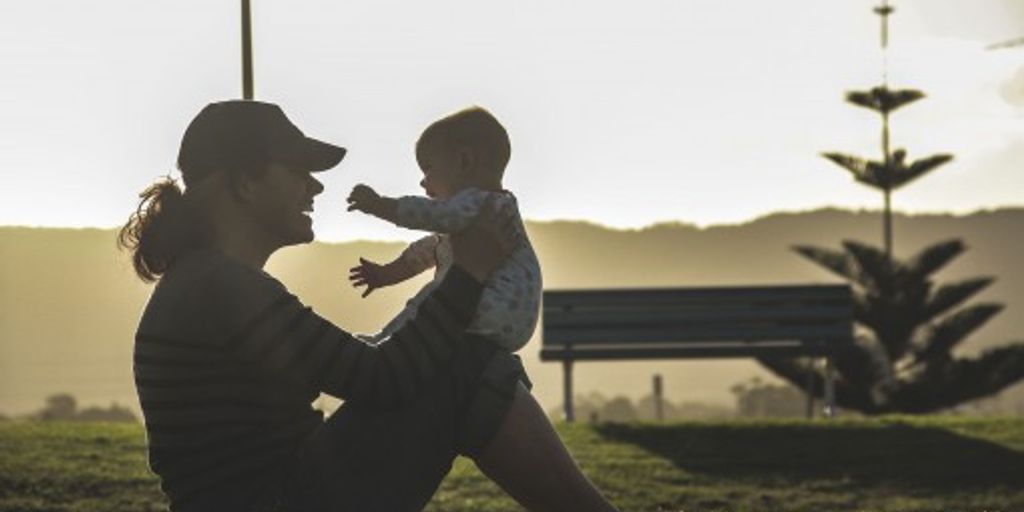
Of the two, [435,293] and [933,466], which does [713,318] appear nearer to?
[933,466]

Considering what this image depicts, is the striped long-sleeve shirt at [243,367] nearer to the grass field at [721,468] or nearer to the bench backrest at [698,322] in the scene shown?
the grass field at [721,468]

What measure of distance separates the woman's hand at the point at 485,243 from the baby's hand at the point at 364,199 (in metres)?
0.25

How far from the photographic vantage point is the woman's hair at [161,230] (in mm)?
3715

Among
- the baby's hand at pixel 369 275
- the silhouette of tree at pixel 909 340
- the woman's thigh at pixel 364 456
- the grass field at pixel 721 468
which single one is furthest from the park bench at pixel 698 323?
the silhouette of tree at pixel 909 340

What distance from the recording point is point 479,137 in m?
4.34

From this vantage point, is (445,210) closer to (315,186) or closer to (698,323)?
(315,186)

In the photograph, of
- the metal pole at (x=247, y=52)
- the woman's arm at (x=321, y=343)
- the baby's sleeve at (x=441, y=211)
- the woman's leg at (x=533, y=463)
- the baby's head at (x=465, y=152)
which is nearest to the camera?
the woman's arm at (x=321, y=343)

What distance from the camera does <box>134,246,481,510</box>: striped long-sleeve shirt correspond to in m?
3.55

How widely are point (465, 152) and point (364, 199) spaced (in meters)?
0.34

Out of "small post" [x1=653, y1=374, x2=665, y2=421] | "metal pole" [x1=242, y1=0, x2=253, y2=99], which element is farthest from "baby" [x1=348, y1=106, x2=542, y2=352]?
"small post" [x1=653, y1=374, x2=665, y2=421]

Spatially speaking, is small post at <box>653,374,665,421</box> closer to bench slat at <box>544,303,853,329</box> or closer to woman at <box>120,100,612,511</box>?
bench slat at <box>544,303,853,329</box>

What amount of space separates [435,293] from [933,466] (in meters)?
6.91

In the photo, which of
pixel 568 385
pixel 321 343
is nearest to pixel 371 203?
pixel 321 343

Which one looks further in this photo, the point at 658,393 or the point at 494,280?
the point at 658,393
